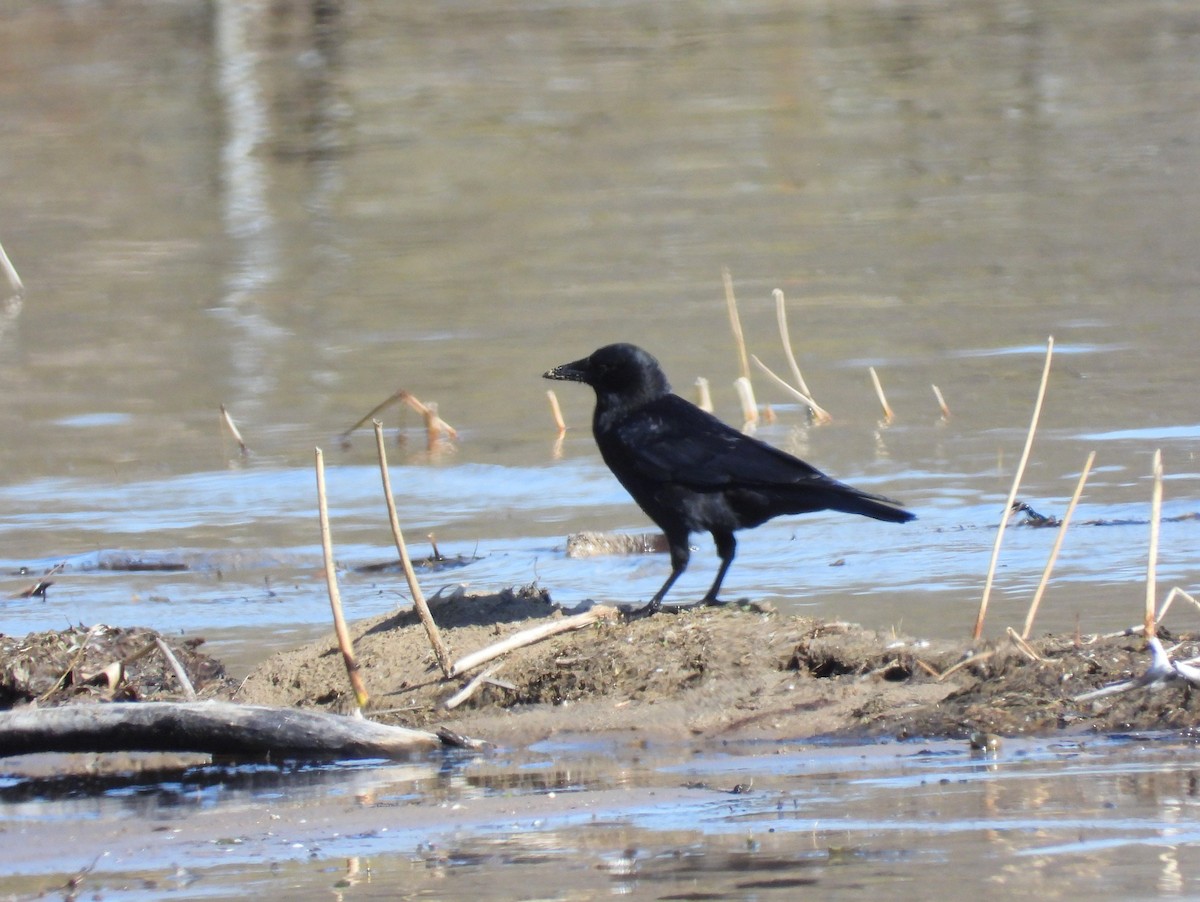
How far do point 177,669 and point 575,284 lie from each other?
31.6 feet

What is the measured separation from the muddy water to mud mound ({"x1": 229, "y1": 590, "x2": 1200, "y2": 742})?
69cm

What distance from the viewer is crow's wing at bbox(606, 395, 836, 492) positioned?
6.67 m

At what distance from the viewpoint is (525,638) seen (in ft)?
19.1

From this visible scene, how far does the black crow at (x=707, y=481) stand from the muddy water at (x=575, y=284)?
392mm

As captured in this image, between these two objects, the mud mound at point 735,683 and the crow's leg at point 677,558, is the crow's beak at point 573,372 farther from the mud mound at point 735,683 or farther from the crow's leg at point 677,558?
the mud mound at point 735,683

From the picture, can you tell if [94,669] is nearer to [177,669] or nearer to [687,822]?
[177,669]

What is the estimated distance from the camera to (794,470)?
6668 mm

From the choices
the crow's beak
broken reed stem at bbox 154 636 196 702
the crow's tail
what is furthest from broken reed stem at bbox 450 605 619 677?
the crow's beak

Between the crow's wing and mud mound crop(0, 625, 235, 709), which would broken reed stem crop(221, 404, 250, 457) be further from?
mud mound crop(0, 625, 235, 709)

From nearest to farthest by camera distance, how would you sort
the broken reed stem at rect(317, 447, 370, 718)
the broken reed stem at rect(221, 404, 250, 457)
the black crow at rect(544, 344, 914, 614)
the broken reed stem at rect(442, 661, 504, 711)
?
the broken reed stem at rect(317, 447, 370, 718) < the broken reed stem at rect(442, 661, 504, 711) < the black crow at rect(544, 344, 914, 614) < the broken reed stem at rect(221, 404, 250, 457)

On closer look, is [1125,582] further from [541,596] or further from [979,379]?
[979,379]

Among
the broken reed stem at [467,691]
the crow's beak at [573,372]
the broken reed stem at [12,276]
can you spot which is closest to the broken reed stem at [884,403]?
the crow's beak at [573,372]

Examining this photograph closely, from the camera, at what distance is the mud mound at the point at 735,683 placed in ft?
16.9

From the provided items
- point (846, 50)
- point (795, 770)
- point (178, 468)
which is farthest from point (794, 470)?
point (846, 50)
